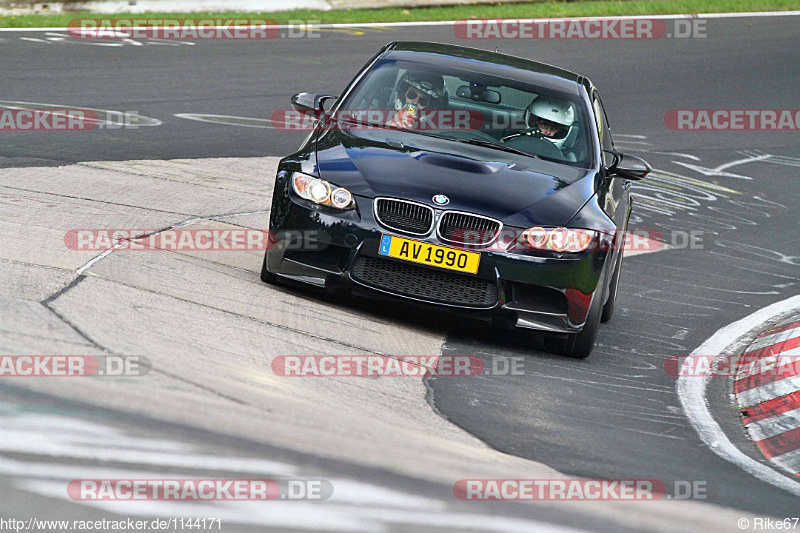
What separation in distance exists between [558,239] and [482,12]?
53.0 feet

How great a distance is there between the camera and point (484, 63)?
7.99 metres

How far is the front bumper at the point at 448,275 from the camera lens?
6.31 metres

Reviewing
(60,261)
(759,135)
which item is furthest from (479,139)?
(759,135)

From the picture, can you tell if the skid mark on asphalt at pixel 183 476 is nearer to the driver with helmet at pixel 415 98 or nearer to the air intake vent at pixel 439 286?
the air intake vent at pixel 439 286

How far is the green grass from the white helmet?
1217cm

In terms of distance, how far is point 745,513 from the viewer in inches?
177

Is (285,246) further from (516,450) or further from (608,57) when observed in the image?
(608,57)

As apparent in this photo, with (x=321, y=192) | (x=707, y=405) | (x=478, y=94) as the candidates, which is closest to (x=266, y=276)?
→ (x=321, y=192)

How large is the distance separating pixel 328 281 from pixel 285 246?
340mm

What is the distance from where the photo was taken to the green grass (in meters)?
18.8
